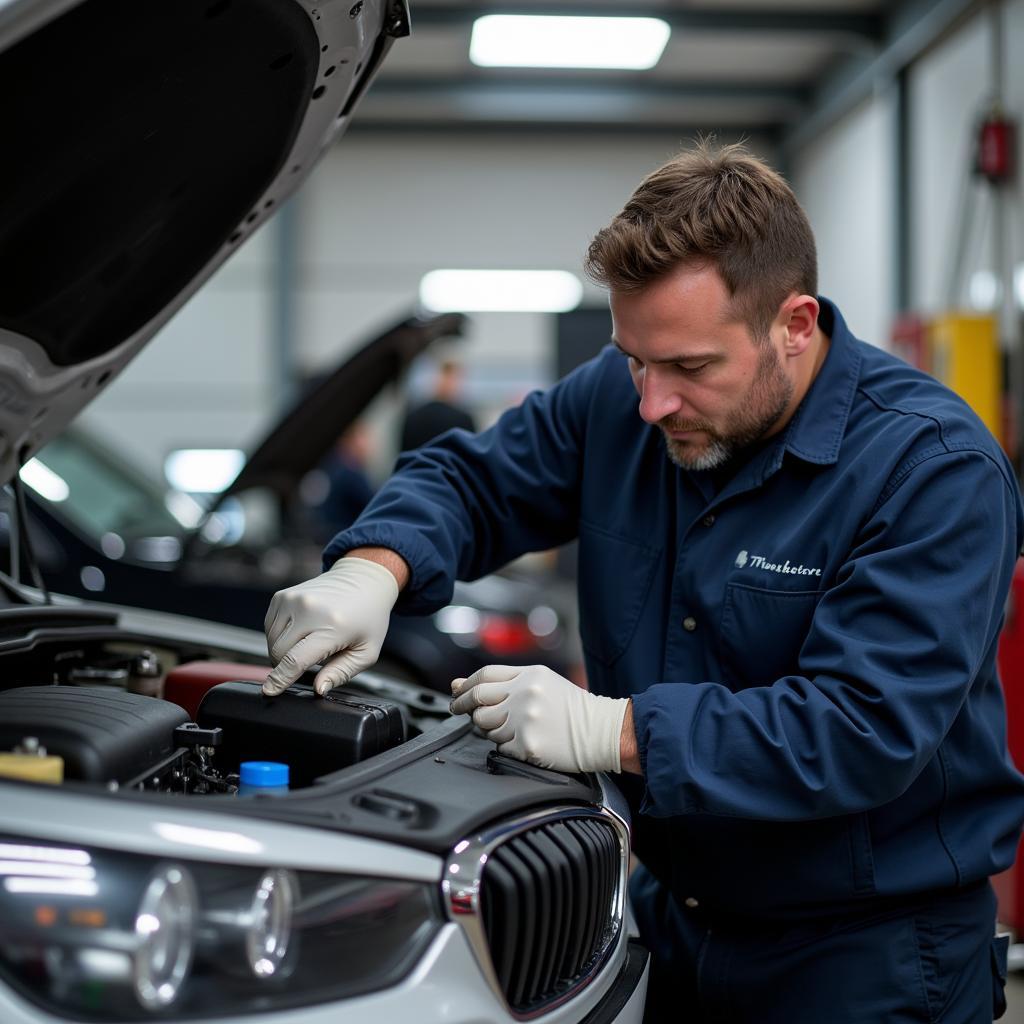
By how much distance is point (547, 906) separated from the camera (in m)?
1.19

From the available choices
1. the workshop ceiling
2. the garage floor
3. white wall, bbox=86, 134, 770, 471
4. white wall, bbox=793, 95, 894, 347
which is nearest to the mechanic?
the garage floor

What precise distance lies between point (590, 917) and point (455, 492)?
28.2 inches

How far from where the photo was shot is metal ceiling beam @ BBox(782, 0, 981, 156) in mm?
7316

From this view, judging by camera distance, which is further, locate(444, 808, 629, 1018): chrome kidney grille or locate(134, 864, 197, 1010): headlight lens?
locate(444, 808, 629, 1018): chrome kidney grille

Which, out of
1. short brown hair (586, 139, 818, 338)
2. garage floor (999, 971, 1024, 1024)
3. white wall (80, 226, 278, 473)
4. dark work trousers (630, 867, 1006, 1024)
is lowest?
garage floor (999, 971, 1024, 1024)

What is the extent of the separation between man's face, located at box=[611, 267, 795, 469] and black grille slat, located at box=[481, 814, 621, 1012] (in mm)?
510

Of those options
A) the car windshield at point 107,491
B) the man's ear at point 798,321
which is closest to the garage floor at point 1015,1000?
the man's ear at point 798,321

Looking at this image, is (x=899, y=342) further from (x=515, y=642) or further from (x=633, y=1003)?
(x=633, y=1003)

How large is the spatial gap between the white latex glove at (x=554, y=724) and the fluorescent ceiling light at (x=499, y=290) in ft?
32.6

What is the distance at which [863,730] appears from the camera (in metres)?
1.28

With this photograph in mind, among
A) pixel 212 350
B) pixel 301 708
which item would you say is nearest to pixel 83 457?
pixel 301 708

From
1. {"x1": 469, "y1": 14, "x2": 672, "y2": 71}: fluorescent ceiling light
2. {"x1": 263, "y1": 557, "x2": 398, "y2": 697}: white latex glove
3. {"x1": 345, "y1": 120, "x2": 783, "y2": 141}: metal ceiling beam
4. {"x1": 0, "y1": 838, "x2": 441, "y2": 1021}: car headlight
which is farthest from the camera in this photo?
{"x1": 345, "y1": 120, "x2": 783, "y2": 141}: metal ceiling beam

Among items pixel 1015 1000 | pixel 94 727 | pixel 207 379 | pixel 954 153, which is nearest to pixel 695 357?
pixel 94 727

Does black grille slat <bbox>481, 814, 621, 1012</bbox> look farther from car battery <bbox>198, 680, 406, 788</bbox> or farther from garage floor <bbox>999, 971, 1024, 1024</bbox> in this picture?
garage floor <bbox>999, 971, 1024, 1024</bbox>
